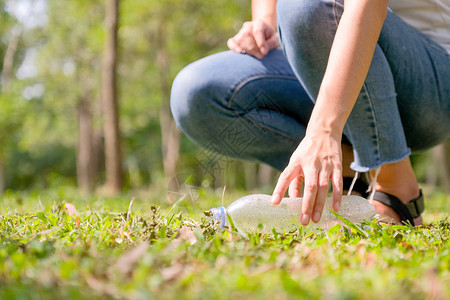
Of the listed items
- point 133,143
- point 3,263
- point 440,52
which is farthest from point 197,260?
point 133,143

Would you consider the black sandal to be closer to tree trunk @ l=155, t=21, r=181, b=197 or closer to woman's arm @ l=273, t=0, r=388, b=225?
woman's arm @ l=273, t=0, r=388, b=225

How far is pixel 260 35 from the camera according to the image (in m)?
2.42

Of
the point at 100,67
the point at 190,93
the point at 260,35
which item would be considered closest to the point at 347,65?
the point at 260,35

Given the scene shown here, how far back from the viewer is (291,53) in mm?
2105

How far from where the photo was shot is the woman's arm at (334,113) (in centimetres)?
142

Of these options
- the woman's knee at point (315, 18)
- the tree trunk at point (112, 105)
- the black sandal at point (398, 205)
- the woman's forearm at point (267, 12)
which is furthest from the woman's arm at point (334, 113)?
the tree trunk at point (112, 105)

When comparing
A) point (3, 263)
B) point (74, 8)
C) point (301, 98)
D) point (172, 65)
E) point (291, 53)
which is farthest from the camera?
point (172, 65)

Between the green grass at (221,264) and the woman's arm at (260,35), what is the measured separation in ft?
4.01

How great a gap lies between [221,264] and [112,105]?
7.01 m

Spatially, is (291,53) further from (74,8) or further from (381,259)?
(74,8)

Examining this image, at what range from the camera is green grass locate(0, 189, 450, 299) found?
812 millimetres

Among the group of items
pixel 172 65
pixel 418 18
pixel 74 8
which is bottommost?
pixel 172 65

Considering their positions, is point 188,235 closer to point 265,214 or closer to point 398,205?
point 265,214

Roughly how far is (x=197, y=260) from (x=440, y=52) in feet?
5.72
